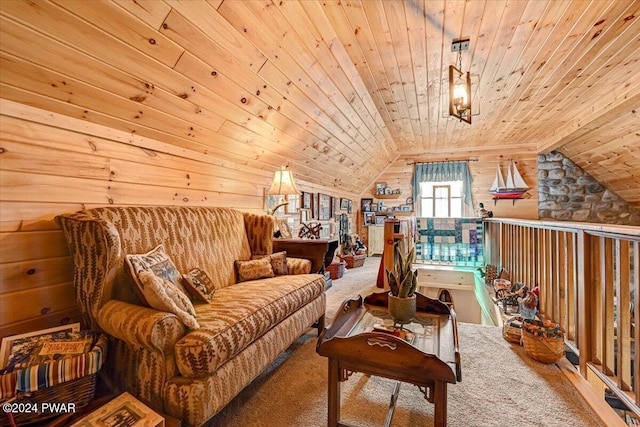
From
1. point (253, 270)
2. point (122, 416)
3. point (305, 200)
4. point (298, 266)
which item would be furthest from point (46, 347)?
point (305, 200)

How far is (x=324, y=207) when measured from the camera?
16.0 feet

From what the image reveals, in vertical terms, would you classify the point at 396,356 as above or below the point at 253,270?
below

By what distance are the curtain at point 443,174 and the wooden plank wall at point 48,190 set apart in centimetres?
547

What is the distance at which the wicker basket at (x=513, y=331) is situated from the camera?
210 centimetres

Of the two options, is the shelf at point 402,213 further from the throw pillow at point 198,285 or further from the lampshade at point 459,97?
the throw pillow at point 198,285

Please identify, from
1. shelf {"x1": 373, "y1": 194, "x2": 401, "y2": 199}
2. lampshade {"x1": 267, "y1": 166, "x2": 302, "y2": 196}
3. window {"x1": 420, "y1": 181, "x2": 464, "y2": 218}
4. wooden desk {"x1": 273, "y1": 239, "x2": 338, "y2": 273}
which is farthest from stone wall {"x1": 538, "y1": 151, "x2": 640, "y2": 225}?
lampshade {"x1": 267, "y1": 166, "x2": 302, "y2": 196}

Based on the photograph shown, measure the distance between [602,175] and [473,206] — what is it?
2026 millimetres

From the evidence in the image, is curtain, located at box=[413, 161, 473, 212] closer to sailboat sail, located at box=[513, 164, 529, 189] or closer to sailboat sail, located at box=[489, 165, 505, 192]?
sailboat sail, located at box=[489, 165, 505, 192]

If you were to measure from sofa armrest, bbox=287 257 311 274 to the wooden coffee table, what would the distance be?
85cm

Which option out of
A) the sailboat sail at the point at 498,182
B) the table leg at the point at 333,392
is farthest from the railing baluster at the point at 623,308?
the sailboat sail at the point at 498,182

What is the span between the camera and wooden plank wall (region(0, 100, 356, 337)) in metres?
1.30

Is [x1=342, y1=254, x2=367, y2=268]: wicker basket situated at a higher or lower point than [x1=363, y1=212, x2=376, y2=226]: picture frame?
lower

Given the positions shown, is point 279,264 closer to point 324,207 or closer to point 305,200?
point 305,200

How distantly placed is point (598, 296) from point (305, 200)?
10.8ft
